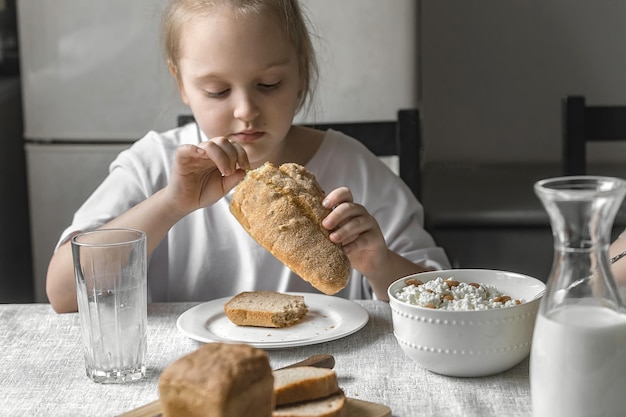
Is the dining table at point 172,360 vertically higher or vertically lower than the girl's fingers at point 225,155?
lower

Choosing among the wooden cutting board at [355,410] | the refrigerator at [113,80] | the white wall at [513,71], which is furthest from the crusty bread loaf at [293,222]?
the white wall at [513,71]

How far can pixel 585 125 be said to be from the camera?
1803 mm

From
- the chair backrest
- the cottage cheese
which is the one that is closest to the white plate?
the cottage cheese

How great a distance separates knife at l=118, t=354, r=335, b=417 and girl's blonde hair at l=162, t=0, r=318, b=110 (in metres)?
0.67

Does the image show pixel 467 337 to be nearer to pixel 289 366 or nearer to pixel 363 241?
pixel 289 366

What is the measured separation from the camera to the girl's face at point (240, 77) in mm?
1422

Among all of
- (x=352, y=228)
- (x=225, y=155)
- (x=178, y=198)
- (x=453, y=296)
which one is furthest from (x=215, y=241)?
(x=453, y=296)

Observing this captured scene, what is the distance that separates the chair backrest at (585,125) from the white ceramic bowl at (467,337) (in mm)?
855

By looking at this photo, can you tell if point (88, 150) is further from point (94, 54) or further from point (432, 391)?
point (432, 391)

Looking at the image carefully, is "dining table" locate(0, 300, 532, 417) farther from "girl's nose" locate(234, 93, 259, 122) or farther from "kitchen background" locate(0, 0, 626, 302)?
"kitchen background" locate(0, 0, 626, 302)

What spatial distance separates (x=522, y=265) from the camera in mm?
2391

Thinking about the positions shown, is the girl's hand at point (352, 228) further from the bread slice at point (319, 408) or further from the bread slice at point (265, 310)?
the bread slice at point (319, 408)

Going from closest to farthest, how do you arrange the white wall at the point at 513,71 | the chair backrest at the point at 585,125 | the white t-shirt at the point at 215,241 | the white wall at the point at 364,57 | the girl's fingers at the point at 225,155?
the girl's fingers at the point at 225,155 < the white t-shirt at the point at 215,241 < the chair backrest at the point at 585,125 < the white wall at the point at 364,57 < the white wall at the point at 513,71

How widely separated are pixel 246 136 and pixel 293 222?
34 centimetres
